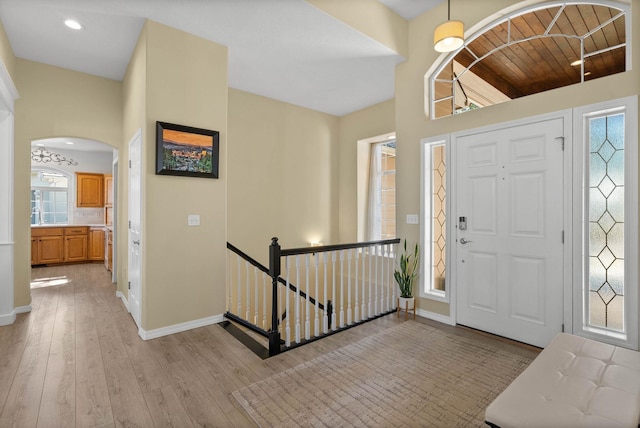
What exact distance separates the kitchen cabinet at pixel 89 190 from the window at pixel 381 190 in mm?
6926

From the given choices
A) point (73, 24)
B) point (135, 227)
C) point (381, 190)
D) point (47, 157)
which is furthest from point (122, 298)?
point (47, 157)

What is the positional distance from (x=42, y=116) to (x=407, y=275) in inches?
195

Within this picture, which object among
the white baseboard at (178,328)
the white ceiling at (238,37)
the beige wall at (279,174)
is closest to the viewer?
the white ceiling at (238,37)

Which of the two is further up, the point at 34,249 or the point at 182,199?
the point at 182,199

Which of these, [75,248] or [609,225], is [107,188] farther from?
[609,225]

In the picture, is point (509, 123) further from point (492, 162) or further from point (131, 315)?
point (131, 315)

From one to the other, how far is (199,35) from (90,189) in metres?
6.55

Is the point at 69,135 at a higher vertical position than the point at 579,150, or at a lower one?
higher

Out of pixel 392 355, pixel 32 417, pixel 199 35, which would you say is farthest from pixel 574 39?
pixel 32 417

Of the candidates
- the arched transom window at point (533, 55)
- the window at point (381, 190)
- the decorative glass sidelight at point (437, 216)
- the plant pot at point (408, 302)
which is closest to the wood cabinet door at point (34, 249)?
the window at point (381, 190)

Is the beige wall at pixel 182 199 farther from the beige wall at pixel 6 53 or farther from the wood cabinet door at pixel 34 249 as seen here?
the wood cabinet door at pixel 34 249

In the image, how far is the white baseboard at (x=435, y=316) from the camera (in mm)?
3434

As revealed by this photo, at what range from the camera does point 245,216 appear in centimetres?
493

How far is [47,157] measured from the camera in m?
7.23
